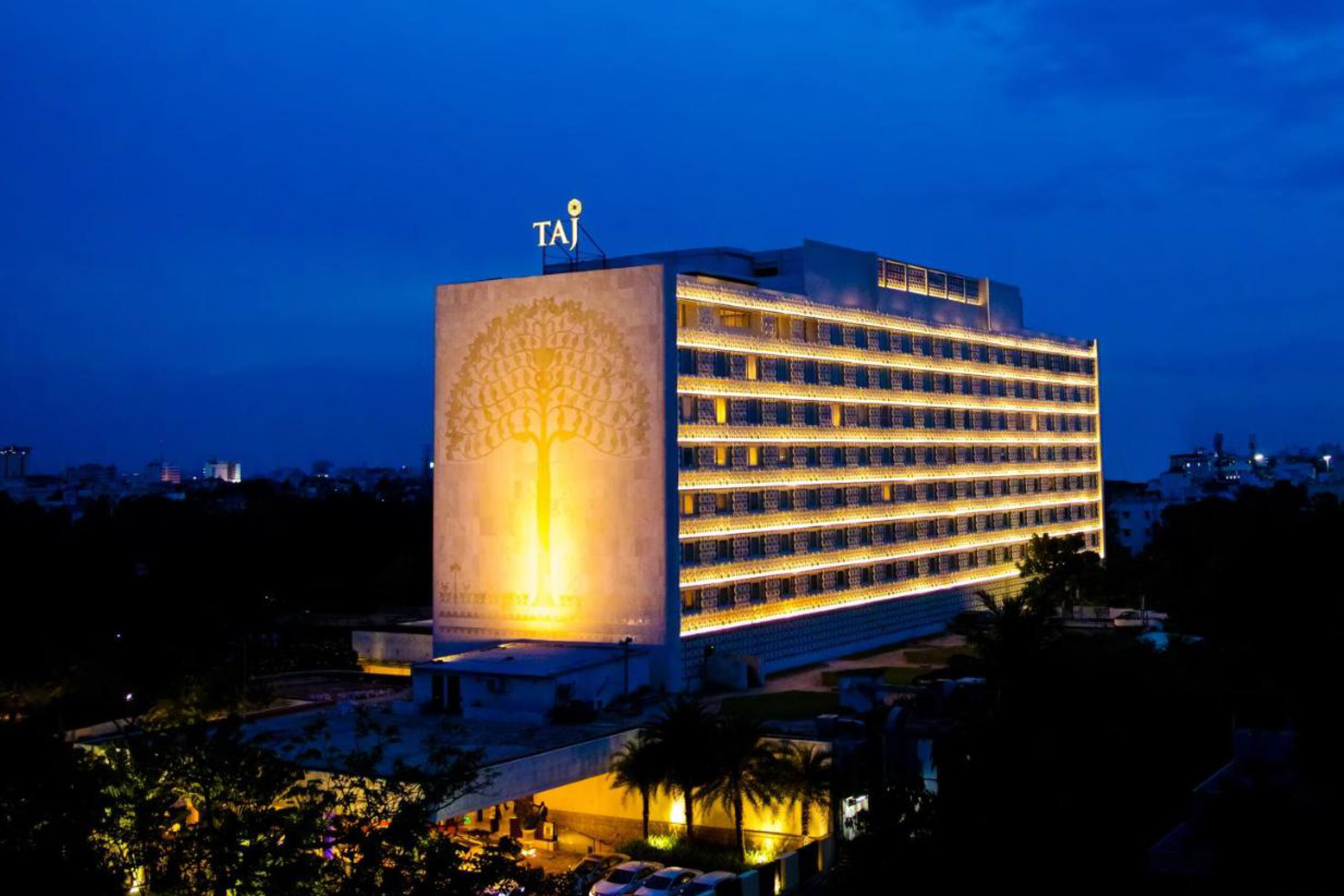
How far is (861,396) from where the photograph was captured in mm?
68250

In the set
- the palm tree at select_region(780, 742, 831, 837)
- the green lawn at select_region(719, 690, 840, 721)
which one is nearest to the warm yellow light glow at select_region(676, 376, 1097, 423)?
the green lawn at select_region(719, 690, 840, 721)

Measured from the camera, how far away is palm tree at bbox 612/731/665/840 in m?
40.5

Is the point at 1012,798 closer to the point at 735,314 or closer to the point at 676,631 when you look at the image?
A: the point at 676,631

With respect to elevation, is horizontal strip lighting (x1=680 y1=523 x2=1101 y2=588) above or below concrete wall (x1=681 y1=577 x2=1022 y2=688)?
above

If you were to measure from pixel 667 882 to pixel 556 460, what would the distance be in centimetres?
2306

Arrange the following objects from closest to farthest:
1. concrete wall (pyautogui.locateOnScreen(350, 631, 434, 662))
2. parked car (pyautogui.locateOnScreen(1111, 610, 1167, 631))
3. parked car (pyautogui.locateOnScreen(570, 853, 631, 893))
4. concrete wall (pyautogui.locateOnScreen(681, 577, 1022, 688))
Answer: parked car (pyautogui.locateOnScreen(570, 853, 631, 893)), concrete wall (pyautogui.locateOnScreen(681, 577, 1022, 688)), concrete wall (pyautogui.locateOnScreen(350, 631, 434, 662)), parked car (pyautogui.locateOnScreen(1111, 610, 1167, 631))

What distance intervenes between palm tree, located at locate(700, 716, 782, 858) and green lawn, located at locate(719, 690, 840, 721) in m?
6.12

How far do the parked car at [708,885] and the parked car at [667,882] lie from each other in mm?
202

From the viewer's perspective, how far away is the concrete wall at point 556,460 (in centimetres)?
5347

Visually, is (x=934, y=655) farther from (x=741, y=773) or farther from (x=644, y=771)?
(x=644, y=771)

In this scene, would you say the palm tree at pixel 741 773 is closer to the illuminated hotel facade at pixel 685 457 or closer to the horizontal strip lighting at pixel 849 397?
the illuminated hotel facade at pixel 685 457

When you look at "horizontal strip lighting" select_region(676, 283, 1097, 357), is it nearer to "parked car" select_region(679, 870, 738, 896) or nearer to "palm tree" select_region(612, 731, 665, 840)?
"palm tree" select_region(612, 731, 665, 840)

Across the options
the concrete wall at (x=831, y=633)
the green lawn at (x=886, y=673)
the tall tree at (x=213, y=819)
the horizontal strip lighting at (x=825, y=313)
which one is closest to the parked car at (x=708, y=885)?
the tall tree at (x=213, y=819)

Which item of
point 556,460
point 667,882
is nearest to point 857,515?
point 556,460
